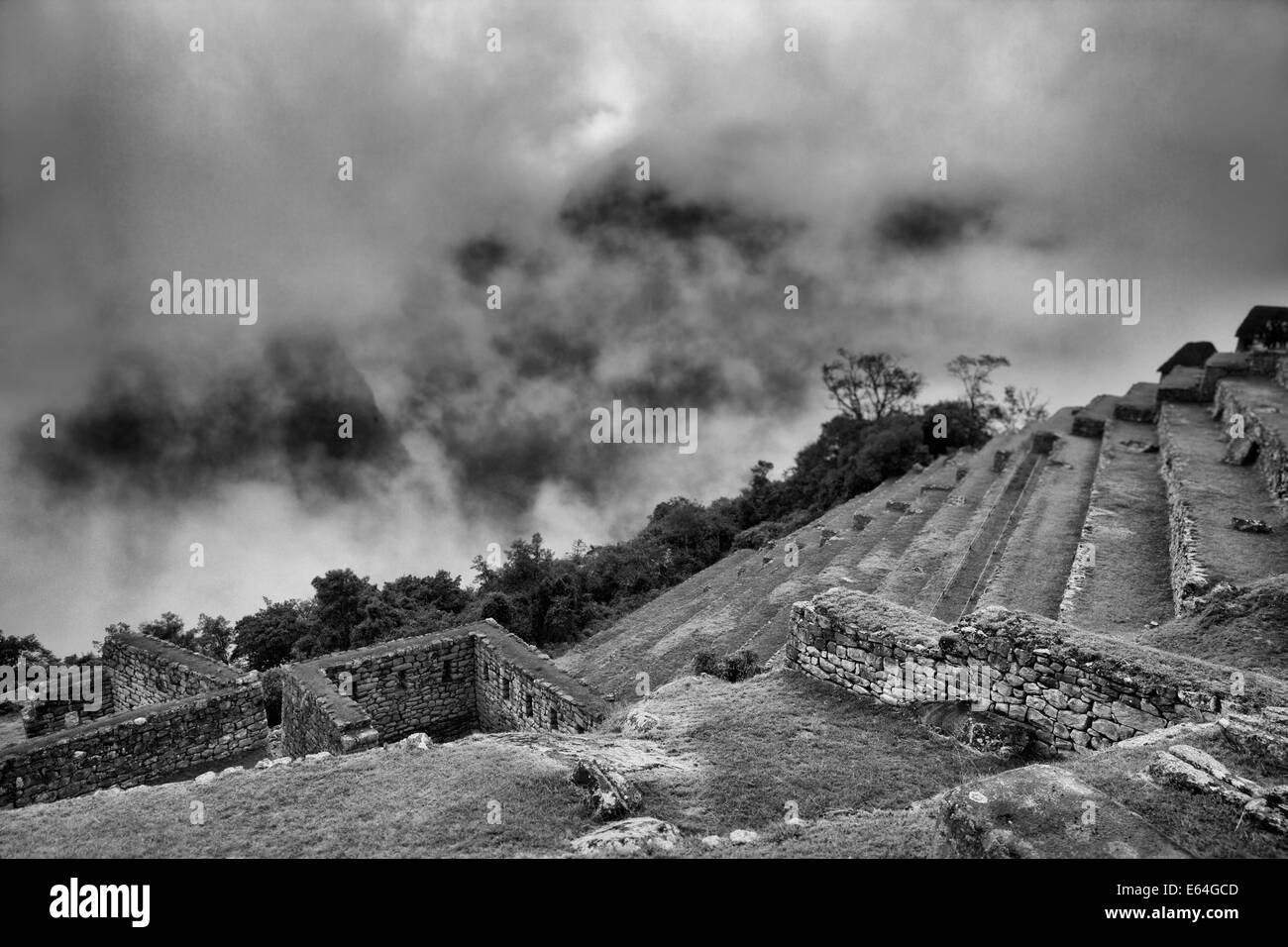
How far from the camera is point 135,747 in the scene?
11742mm

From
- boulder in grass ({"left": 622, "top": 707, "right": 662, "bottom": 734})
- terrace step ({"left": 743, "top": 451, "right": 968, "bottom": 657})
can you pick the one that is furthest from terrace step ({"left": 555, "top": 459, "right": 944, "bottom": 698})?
boulder in grass ({"left": 622, "top": 707, "right": 662, "bottom": 734})

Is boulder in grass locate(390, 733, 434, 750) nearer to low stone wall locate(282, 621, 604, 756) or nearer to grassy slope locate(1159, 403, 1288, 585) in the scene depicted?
low stone wall locate(282, 621, 604, 756)

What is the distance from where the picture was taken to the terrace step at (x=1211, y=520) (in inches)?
655

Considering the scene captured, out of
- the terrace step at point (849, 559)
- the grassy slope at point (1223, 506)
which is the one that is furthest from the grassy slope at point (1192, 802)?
the terrace step at point (849, 559)

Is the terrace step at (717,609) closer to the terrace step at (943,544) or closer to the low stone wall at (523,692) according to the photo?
the terrace step at (943,544)

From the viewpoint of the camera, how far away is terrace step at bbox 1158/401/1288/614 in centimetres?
1664

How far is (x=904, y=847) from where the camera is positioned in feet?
18.8

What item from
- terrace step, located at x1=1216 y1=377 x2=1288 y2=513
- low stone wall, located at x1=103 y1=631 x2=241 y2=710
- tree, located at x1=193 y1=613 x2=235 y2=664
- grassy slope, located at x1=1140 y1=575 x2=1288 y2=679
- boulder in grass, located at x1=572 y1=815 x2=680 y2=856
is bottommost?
tree, located at x1=193 y1=613 x2=235 y2=664

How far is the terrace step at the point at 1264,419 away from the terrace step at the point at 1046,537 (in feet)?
17.6

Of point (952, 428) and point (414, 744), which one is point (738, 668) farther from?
point (952, 428)

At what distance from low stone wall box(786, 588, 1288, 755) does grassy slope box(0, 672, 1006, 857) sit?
24.9 inches

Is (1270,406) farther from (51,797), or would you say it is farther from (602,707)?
(51,797)
